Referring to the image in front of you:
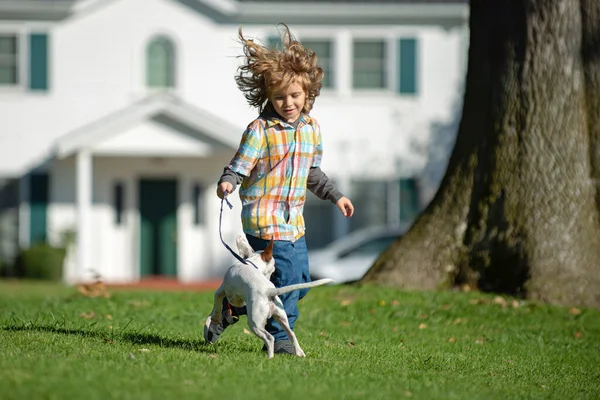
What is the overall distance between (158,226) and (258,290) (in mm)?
18315

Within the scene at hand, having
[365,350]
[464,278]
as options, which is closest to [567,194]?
[464,278]

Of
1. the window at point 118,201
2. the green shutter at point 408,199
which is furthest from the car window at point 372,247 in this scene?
the window at point 118,201

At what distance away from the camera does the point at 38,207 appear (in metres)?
24.3

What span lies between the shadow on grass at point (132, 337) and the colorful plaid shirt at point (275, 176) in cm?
91

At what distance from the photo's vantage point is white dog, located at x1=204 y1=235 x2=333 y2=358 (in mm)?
6516

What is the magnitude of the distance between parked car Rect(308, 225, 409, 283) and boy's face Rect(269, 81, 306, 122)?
1242 centimetres

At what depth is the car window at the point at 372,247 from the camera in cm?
2055

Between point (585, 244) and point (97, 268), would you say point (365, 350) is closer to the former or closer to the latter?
point (585, 244)

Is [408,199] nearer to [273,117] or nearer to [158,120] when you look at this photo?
[158,120]

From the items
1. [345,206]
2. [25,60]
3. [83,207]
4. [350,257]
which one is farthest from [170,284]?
[345,206]

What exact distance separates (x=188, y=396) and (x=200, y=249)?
19.5 metres

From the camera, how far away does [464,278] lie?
463 inches

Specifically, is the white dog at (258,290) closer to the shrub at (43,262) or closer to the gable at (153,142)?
the gable at (153,142)

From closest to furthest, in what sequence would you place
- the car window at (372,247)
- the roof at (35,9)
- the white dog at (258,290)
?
1. the white dog at (258,290)
2. the car window at (372,247)
3. the roof at (35,9)
